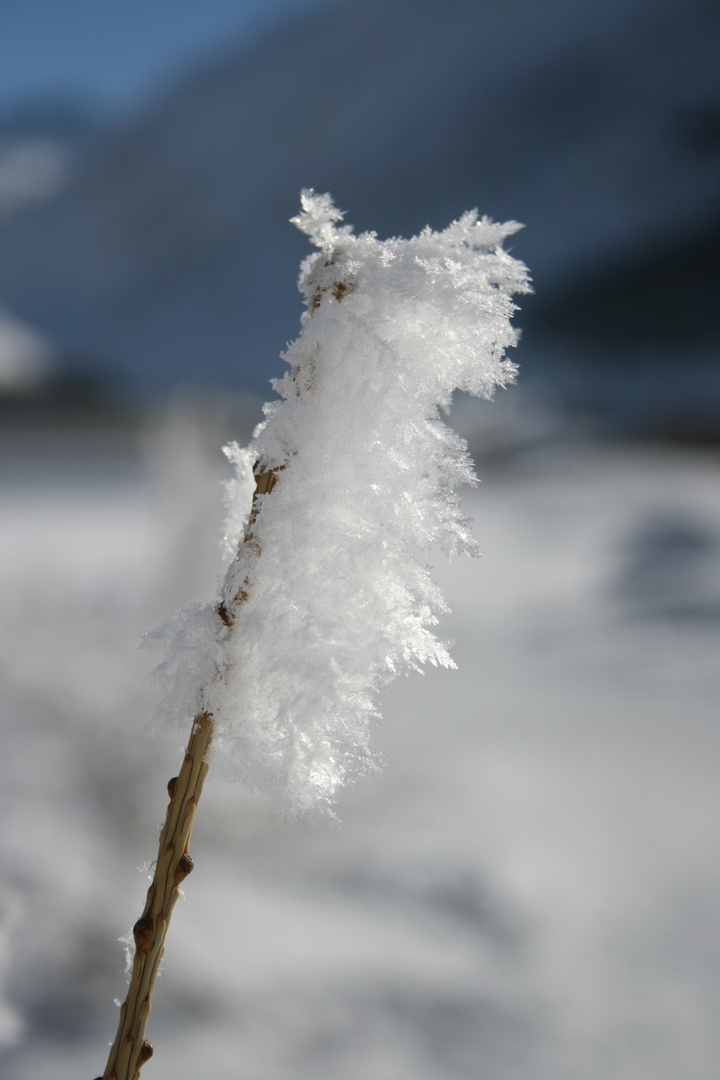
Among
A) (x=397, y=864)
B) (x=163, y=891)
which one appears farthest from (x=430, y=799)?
(x=163, y=891)

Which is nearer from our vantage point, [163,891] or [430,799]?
[163,891]

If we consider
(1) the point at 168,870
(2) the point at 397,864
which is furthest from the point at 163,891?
(2) the point at 397,864

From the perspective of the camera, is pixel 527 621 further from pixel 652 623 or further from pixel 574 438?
pixel 574 438

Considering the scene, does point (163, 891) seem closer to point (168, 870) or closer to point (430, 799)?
point (168, 870)

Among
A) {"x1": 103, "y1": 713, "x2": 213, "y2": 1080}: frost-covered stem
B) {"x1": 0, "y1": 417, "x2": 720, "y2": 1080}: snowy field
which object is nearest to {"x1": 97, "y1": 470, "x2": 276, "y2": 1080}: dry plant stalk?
{"x1": 103, "y1": 713, "x2": 213, "y2": 1080}: frost-covered stem

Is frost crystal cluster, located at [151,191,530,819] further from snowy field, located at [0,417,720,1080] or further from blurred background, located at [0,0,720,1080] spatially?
snowy field, located at [0,417,720,1080]

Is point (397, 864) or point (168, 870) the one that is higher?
point (397, 864)

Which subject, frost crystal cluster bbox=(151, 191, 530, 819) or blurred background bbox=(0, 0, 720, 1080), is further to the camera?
blurred background bbox=(0, 0, 720, 1080)

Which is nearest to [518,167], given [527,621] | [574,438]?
[574,438]
